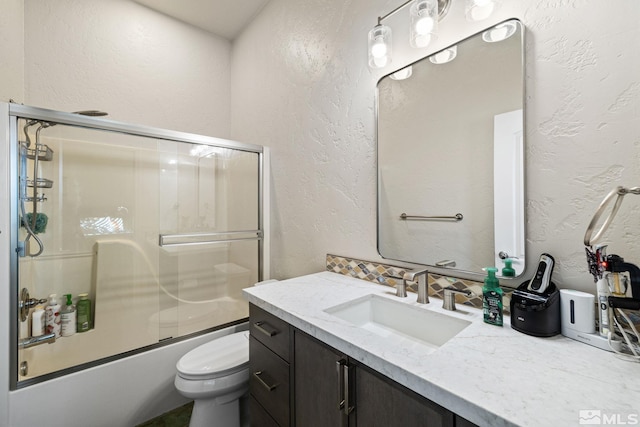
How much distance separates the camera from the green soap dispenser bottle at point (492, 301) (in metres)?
0.85

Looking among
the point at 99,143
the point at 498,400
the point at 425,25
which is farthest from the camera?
the point at 99,143

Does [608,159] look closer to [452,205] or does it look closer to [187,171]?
[452,205]

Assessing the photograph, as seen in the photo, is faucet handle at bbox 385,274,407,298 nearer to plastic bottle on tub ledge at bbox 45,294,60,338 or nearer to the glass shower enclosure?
the glass shower enclosure

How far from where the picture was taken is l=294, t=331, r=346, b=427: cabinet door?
0.80 m

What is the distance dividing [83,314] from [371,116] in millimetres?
2169

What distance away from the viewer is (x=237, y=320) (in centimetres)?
206

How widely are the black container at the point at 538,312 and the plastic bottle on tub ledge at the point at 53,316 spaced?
227 centimetres

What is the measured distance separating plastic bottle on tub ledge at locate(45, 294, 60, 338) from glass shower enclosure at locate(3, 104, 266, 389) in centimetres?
2

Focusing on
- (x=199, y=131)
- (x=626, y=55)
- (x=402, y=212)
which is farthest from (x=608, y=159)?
(x=199, y=131)

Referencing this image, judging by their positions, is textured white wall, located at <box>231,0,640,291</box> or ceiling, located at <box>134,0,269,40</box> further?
ceiling, located at <box>134,0,269,40</box>

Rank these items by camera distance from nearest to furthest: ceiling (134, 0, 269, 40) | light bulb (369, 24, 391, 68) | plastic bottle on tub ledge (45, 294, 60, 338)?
light bulb (369, 24, 391, 68), plastic bottle on tub ledge (45, 294, 60, 338), ceiling (134, 0, 269, 40)

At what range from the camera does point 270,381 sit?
3.53ft

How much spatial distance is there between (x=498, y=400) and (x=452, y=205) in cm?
74

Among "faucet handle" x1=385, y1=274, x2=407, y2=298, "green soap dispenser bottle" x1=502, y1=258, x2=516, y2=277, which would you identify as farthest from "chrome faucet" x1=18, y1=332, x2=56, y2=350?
"green soap dispenser bottle" x1=502, y1=258, x2=516, y2=277
